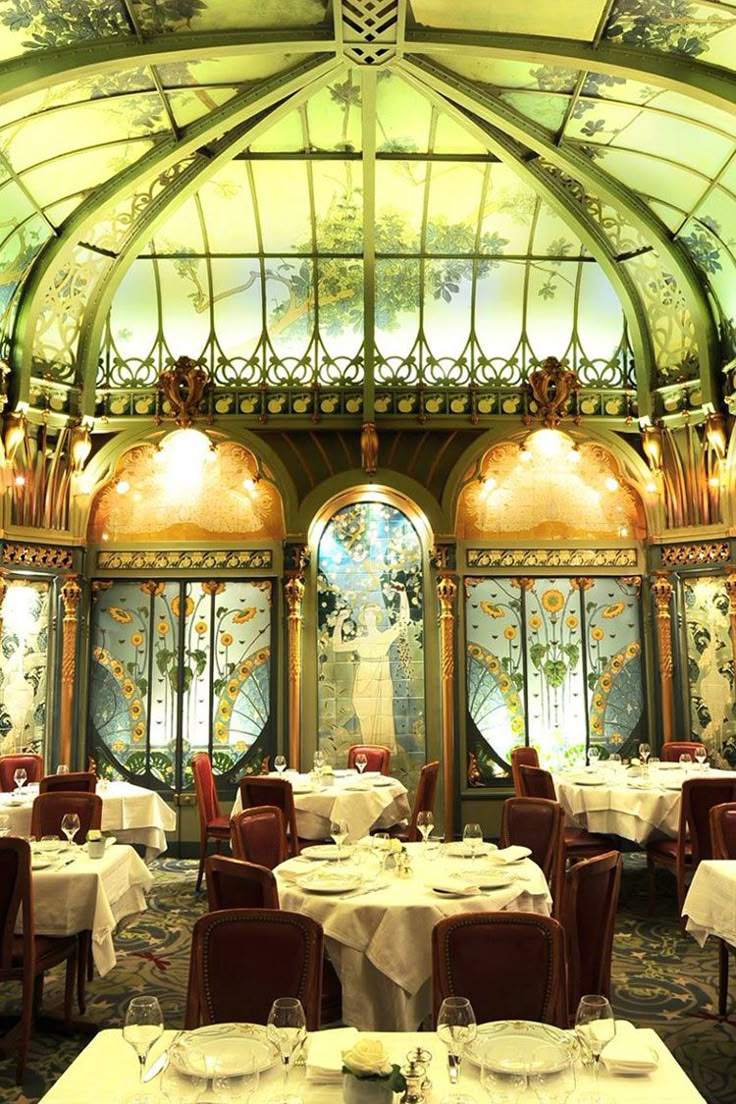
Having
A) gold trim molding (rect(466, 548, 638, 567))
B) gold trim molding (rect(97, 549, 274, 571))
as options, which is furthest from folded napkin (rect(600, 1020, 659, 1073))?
gold trim molding (rect(97, 549, 274, 571))

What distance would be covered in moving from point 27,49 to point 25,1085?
6.09 meters

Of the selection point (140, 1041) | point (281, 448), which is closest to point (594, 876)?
point (140, 1041)

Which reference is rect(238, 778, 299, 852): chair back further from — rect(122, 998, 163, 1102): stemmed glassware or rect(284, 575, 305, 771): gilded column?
rect(122, 998, 163, 1102): stemmed glassware

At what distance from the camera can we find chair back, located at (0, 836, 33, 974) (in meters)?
4.23

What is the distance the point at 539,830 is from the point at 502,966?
2710 millimetres

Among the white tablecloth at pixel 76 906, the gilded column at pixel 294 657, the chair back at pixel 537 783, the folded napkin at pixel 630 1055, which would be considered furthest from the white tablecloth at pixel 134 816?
the folded napkin at pixel 630 1055

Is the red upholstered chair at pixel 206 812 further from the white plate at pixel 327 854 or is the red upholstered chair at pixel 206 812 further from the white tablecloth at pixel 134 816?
the white plate at pixel 327 854

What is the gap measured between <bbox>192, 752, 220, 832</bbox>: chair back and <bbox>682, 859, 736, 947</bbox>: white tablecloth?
4245 mm

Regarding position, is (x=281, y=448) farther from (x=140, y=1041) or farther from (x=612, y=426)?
(x=140, y=1041)

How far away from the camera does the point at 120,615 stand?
9414 millimetres

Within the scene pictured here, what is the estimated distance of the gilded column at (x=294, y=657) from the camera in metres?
9.10

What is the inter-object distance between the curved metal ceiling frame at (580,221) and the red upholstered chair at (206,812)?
5.58 meters

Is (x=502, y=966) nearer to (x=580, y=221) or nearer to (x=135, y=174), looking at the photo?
(x=135, y=174)

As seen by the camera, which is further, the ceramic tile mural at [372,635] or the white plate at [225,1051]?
the ceramic tile mural at [372,635]
